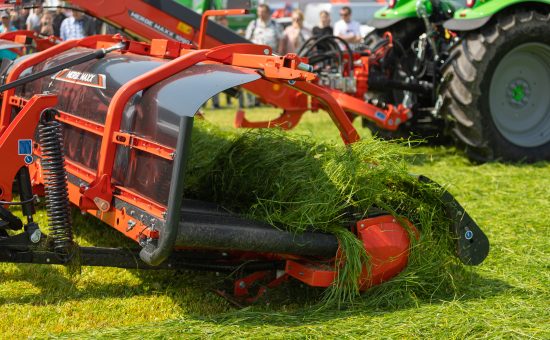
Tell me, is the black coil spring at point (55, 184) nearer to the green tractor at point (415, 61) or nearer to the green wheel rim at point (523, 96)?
the green tractor at point (415, 61)

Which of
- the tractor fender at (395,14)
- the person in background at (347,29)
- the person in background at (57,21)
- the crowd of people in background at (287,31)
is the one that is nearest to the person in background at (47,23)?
the person in background at (57,21)

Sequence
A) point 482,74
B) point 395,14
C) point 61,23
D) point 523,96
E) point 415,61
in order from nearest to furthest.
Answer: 1. point 482,74
2. point 523,96
3. point 415,61
4. point 395,14
5. point 61,23

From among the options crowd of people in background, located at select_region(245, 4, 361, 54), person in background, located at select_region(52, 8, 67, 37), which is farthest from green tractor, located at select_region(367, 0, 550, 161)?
person in background, located at select_region(52, 8, 67, 37)

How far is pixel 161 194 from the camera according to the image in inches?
140

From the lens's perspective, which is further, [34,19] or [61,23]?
[34,19]

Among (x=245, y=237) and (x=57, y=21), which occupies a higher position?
(x=57, y=21)

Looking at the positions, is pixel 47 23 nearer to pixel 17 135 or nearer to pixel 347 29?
pixel 347 29

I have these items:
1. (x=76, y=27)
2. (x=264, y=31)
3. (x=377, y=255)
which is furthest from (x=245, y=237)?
(x=264, y=31)

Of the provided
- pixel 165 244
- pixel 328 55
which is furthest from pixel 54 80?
pixel 328 55

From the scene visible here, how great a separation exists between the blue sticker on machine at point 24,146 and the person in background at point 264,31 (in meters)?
8.70

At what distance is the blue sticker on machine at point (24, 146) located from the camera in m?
3.75

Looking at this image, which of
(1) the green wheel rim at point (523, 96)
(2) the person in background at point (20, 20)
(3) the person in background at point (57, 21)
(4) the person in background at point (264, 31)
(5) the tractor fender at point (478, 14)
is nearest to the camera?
(5) the tractor fender at point (478, 14)

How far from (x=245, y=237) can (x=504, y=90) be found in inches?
181

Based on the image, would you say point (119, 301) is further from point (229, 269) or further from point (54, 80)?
point (54, 80)
